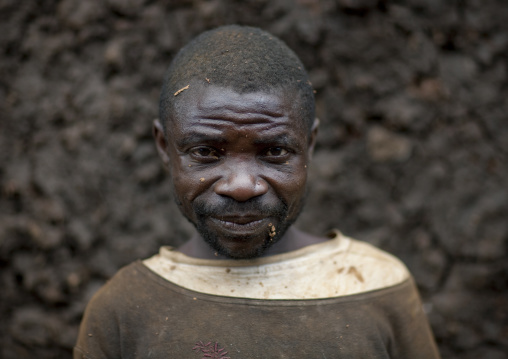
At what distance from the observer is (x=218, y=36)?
161 cm

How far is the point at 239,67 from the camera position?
1.47m

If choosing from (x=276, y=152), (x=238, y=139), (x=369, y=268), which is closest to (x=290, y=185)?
(x=276, y=152)

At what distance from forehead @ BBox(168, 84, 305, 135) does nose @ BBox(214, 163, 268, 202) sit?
131 millimetres

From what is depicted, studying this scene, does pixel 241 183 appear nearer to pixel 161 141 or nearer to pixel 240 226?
pixel 240 226

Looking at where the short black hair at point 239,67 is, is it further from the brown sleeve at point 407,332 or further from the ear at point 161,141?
the brown sleeve at point 407,332

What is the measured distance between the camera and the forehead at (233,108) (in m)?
1.44

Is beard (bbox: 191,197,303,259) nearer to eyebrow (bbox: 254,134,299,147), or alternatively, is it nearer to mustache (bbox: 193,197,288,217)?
mustache (bbox: 193,197,288,217)

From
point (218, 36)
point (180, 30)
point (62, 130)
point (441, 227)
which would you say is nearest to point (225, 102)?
point (218, 36)

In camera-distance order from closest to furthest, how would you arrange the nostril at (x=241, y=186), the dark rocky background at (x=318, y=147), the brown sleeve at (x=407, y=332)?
the nostril at (x=241, y=186), the brown sleeve at (x=407, y=332), the dark rocky background at (x=318, y=147)

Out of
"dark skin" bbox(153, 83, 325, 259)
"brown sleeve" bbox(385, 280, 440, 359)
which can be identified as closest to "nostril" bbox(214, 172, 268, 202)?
"dark skin" bbox(153, 83, 325, 259)

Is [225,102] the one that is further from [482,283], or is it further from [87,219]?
[482,283]

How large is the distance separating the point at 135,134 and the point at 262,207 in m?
1.38

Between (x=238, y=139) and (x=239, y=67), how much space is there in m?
0.23

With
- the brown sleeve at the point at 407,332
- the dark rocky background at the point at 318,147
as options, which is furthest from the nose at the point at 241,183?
the dark rocky background at the point at 318,147
